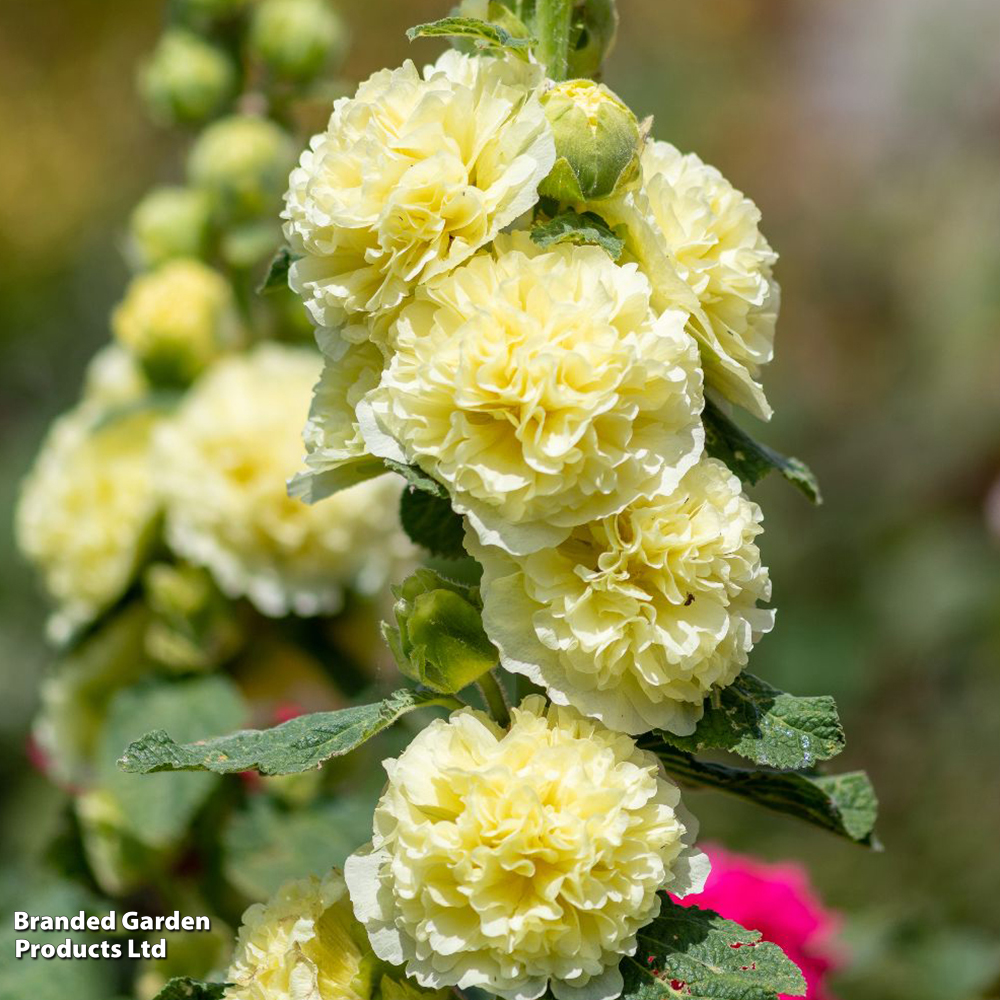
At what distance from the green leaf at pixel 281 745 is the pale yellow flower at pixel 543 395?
0.13m

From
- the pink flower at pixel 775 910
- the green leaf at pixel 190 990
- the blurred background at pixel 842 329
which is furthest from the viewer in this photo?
the blurred background at pixel 842 329

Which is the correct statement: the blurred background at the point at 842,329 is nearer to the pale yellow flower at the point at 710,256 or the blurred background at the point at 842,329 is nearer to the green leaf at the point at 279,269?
the pale yellow flower at the point at 710,256

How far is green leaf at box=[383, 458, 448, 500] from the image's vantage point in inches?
27.0

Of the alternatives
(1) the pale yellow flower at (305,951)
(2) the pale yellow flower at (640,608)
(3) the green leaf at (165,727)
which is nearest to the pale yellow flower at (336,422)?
(2) the pale yellow flower at (640,608)

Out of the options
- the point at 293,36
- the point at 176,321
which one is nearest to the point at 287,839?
the point at 176,321

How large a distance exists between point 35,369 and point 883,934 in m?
2.74

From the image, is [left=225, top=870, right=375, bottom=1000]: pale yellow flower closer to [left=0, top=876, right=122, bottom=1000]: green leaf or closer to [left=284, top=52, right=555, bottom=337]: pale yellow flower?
[left=284, top=52, right=555, bottom=337]: pale yellow flower

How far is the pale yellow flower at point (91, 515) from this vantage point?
1492mm

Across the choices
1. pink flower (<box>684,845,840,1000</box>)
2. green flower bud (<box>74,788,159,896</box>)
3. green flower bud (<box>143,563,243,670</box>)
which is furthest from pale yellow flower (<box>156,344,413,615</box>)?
pink flower (<box>684,845,840,1000</box>)

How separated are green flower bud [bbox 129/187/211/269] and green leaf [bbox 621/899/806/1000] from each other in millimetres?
1150

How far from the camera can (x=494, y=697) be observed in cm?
79

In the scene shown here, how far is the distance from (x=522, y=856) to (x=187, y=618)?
0.88 metres

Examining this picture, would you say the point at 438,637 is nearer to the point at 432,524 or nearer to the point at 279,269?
the point at 432,524

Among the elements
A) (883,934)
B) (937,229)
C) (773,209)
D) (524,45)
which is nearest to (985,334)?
(937,229)
